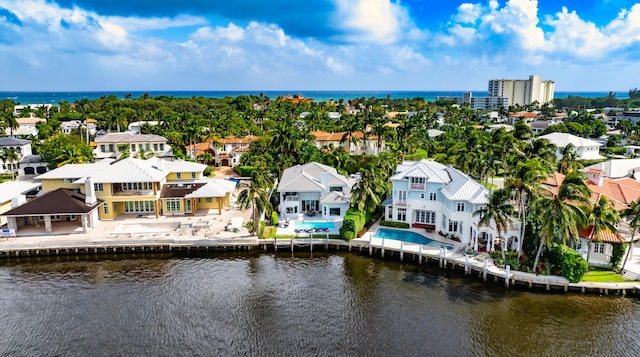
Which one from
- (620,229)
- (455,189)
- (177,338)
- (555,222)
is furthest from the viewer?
(455,189)

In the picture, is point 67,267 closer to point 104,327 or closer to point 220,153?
point 104,327

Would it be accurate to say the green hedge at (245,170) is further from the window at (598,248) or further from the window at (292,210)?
the window at (598,248)

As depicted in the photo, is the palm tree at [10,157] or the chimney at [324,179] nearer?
the chimney at [324,179]

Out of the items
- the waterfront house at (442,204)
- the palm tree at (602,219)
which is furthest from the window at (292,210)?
the palm tree at (602,219)

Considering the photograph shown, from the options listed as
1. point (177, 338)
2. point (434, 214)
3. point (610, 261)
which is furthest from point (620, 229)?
point (177, 338)

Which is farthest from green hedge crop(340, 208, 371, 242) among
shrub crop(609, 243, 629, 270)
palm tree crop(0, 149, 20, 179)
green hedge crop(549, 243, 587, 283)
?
palm tree crop(0, 149, 20, 179)

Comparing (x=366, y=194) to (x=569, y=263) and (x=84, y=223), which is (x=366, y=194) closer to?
(x=569, y=263)
